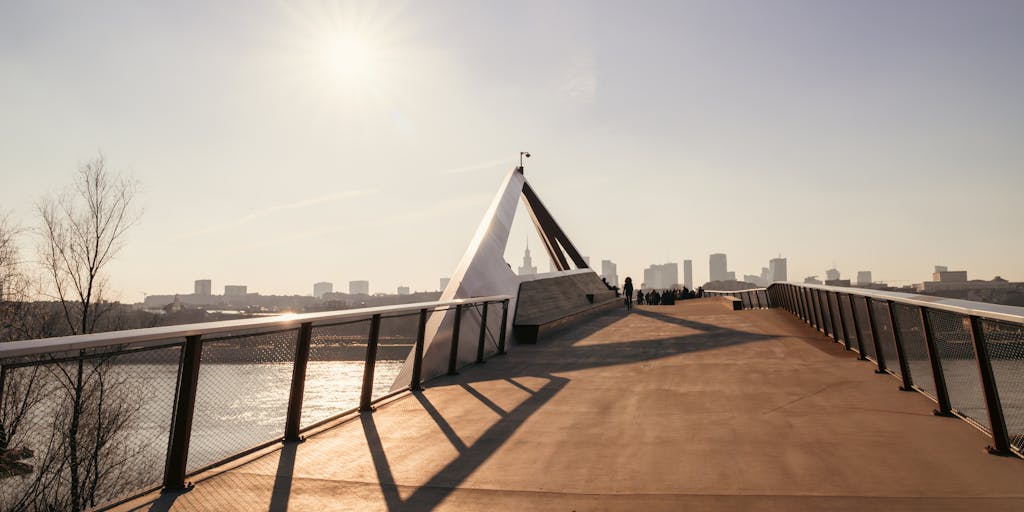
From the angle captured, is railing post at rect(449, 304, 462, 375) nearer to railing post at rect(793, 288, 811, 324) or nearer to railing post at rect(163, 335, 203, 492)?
railing post at rect(163, 335, 203, 492)

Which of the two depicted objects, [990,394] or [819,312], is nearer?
[990,394]

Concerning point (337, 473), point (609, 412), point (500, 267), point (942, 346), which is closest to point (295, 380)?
point (337, 473)

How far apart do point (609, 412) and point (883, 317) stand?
4248 mm

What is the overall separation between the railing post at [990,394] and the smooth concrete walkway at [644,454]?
19 centimetres

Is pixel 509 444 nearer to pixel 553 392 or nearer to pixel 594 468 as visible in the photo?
pixel 594 468

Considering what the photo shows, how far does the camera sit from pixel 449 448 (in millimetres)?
4801

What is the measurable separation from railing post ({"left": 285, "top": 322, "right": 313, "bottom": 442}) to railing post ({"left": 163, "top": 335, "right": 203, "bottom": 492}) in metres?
1.10

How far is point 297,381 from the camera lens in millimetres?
5039

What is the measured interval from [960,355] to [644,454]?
2.82 meters

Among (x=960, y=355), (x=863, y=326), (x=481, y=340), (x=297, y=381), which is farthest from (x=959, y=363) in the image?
(x=481, y=340)

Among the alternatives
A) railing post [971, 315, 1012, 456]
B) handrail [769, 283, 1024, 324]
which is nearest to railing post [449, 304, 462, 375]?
handrail [769, 283, 1024, 324]

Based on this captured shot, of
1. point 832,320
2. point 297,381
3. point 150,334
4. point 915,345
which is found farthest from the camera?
point 832,320

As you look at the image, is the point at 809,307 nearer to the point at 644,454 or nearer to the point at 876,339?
the point at 876,339

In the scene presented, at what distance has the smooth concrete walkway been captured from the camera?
3529 millimetres
